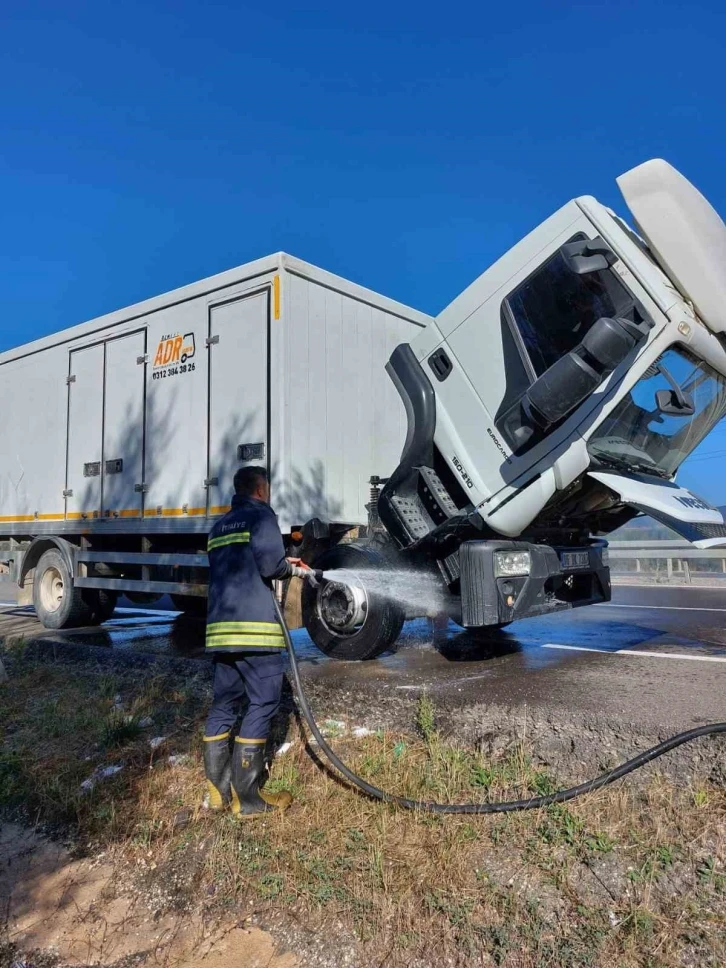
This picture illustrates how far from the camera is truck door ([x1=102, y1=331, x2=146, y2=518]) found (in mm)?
7637

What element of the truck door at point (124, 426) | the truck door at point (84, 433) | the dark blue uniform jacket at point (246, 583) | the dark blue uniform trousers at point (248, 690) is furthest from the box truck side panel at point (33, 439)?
the dark blue uniform trousers at point (248, 690)

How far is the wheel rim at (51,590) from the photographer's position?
8867mm

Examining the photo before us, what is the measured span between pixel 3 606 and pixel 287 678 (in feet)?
33.3

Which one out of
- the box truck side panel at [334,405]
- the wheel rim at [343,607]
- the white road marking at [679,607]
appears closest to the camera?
the wheel rim at [343,607]

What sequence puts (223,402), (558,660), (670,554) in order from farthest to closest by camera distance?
(670,554) < (223,402) < (558,660)

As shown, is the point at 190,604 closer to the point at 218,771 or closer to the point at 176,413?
the point at 176,413

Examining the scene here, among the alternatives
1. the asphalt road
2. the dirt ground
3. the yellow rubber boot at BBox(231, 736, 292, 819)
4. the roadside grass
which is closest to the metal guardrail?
the asphalt road

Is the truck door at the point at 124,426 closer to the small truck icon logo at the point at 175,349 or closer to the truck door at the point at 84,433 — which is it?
the truck door at the point at 84,433

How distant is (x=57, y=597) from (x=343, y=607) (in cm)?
487

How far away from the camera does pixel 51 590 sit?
8.95m

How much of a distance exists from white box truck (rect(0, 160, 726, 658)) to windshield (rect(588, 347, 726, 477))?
0.02m

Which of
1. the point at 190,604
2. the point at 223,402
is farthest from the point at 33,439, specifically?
the point at 223,402

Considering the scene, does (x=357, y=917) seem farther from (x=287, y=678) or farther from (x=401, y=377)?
(x=401, y=377)

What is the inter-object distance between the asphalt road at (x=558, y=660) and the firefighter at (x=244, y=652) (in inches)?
50.9
